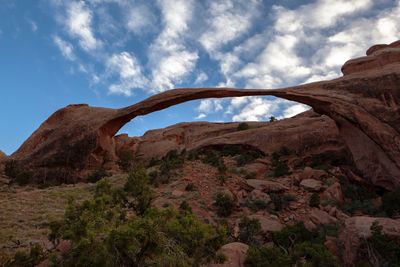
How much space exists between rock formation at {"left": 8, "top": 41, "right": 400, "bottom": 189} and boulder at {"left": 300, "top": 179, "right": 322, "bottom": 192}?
8.47 feet

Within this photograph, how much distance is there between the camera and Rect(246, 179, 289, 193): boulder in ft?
54.4

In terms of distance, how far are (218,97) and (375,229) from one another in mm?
11470

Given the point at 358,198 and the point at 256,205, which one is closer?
the point at 256,205

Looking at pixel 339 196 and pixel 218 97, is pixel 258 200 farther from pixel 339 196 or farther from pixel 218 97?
pixel 218 97

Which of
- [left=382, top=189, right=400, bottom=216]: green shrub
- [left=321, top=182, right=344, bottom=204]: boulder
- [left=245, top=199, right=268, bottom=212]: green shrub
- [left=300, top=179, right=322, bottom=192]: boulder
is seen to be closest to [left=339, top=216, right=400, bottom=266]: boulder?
[left=382, top=189, right=400, bottom=216]: green shrub

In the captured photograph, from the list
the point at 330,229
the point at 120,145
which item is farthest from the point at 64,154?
the point at 330,229

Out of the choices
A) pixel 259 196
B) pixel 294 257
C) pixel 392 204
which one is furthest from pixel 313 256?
pixel 392 204

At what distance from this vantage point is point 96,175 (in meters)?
21.8

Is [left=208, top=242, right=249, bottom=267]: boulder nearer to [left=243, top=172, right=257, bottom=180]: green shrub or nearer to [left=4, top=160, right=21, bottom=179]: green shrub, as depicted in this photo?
[left=243, top=172, right=257, bottom=180]: green shrub

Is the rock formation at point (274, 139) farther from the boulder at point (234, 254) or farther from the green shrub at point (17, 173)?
A: the boulder at point (234, 254)

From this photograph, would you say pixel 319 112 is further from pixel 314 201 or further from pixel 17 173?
pixel 17 173

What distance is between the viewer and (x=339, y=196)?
1593 cm

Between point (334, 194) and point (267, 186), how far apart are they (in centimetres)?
304

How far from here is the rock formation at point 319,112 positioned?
16109mm
